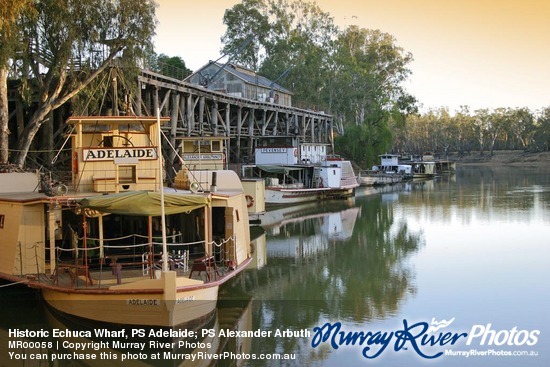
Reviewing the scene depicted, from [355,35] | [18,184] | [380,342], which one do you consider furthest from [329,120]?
[380,342]

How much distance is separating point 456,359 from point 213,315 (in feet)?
19.2

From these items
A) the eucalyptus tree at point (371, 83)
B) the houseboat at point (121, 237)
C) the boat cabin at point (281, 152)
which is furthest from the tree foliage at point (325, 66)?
the houseboat at point (121, 237)

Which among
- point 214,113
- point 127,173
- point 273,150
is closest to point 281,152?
point 273,150

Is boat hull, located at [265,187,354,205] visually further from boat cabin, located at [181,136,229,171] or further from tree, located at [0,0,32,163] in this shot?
tree, located at [0,0,32,163]

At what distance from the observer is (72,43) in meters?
26.5

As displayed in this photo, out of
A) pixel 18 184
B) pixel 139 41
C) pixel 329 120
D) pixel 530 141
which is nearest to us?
pixel 18 184

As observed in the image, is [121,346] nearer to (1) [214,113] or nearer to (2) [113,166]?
(2) [113,166]

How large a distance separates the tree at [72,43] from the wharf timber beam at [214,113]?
2906mm

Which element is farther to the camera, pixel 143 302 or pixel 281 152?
pixel 281 152

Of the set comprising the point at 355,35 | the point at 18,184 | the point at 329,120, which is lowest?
the point at 18,184

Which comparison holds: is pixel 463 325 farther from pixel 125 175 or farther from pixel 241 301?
pixel 125 175

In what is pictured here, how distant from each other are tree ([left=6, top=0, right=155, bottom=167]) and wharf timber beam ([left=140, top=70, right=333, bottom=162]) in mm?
2906

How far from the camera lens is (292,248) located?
2609 centimetres

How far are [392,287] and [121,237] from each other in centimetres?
848
